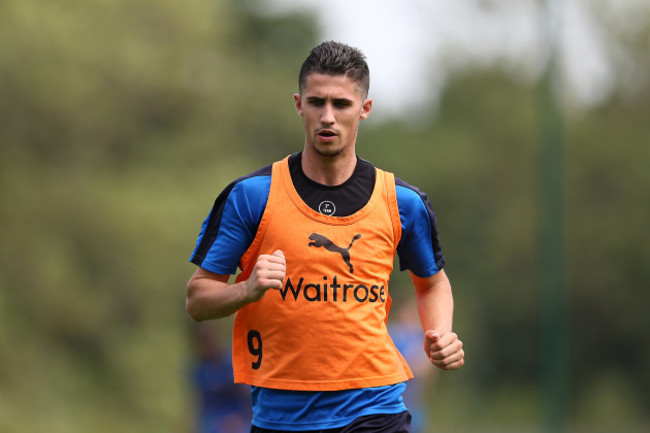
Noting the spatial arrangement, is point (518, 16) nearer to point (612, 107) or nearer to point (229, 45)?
point (612, 107)

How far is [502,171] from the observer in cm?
2700

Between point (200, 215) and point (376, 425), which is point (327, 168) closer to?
point (376, 425)

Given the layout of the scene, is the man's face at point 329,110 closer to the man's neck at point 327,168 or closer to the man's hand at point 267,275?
the man's neck at point 327,168

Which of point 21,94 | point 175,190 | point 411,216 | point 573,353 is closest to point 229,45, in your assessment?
point 175,190

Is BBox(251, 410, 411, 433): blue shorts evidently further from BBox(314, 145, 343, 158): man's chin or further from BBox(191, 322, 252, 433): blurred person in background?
BBox(191, 322, 252, 433): blurred person in background

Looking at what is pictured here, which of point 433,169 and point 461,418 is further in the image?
point 433,169

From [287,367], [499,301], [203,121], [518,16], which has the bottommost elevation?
[287,367]

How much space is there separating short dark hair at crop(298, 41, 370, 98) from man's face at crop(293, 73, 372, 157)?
0.08ft

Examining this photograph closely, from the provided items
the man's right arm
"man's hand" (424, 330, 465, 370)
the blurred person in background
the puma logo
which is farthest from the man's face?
the blurred person in background

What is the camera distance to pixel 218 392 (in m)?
8.43

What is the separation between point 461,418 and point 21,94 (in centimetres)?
1307

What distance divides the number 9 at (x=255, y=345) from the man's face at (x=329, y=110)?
2.55 feet

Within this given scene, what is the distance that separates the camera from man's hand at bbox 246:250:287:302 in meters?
3.71

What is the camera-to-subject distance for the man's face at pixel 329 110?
4.12 metres
